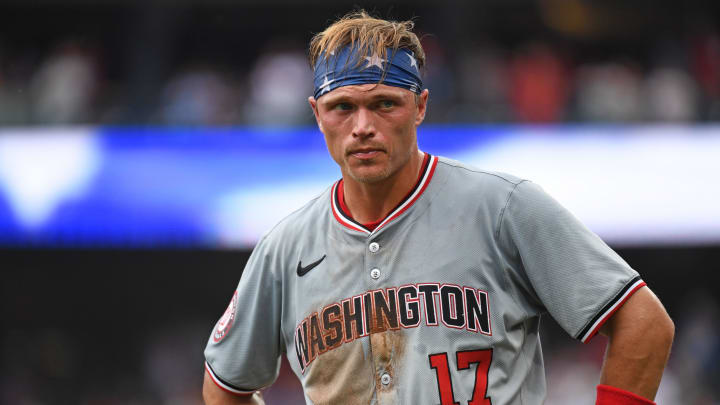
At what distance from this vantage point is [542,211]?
8.35 feet

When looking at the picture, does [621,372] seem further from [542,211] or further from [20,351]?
[20,351]

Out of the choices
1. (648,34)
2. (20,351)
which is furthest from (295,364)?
(648,34)

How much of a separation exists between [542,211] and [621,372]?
18.9 inches

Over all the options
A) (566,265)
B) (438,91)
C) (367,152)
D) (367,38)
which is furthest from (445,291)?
(438,91)

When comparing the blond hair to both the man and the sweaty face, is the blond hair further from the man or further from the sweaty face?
the sweaty face

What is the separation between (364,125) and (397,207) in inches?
11.6

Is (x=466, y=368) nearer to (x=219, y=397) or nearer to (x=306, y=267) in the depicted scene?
(x=306, y=267)

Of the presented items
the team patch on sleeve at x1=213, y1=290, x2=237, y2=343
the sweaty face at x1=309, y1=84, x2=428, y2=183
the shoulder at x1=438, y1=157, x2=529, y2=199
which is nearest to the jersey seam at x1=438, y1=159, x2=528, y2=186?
the shoulder at x1=438, y1=157, x2=529, y2=199

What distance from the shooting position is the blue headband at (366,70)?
2.69 meters

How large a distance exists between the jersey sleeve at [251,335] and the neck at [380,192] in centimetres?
34

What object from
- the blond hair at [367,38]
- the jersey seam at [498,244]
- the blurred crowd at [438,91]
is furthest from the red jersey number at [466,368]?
the blurred crowd at [438,91]

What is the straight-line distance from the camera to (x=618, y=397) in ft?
7.95

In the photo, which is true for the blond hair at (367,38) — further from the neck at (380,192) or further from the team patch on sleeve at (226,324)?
the team patch on sleeve at (226,324)

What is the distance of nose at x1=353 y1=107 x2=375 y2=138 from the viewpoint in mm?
2631
